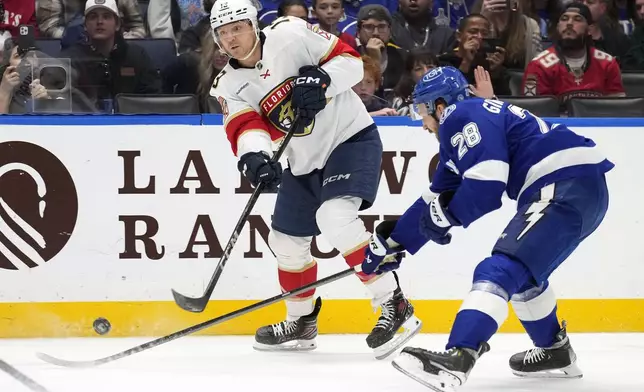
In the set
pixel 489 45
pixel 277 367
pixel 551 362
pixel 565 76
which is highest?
pixel 489 45

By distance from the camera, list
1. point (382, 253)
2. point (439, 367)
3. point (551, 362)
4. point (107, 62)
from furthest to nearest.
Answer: point (107, 62), point (551, 362), point (382, 253), point (439, 367)

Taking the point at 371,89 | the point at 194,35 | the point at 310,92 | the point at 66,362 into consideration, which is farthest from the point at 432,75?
the point at 194,35

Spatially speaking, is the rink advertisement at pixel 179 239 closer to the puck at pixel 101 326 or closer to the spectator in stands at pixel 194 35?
the puck at pixel 101 326

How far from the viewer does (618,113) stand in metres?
4.90

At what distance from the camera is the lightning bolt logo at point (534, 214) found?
3041mm

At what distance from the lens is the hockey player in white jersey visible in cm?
392

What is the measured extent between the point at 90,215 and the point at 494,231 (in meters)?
1.75

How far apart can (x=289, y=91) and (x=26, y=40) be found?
1.97 meters

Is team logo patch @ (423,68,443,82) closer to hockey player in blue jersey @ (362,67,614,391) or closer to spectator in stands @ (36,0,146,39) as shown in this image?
hockey player in blue jersey @ (362,67,614,391)

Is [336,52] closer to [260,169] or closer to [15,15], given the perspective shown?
[260,169]

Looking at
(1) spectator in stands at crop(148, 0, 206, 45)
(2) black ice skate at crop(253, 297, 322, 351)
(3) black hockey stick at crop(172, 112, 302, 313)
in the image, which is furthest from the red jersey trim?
(1) spectator in stands at crop(148, 0, 206, 45)

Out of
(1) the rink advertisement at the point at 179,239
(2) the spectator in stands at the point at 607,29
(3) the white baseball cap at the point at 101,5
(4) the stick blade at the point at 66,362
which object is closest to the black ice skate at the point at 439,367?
(4) the stick blade at the point at 66,362

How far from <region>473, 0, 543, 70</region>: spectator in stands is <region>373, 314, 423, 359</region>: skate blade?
224 centimetres

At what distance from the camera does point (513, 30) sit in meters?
5.92
